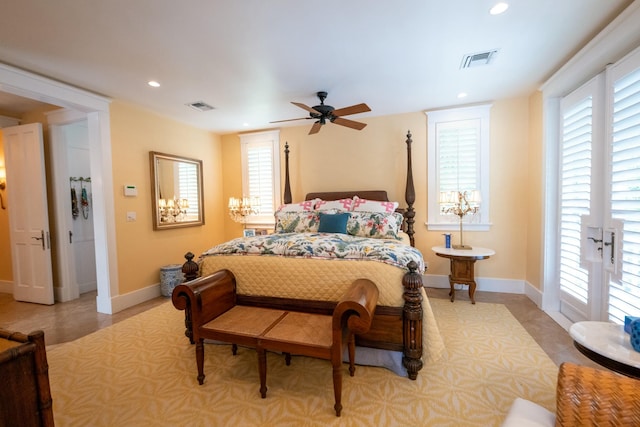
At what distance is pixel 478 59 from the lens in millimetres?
2697

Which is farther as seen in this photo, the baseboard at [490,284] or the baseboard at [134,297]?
the baseboard at [490,284]

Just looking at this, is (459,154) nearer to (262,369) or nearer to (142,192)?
(262,369)

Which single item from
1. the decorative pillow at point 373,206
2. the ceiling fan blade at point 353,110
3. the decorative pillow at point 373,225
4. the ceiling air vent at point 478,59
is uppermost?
the ceiling air vent at point 478,59

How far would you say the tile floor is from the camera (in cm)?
258

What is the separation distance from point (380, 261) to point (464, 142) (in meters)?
2.78

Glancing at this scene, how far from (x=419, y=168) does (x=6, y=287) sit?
6838mm

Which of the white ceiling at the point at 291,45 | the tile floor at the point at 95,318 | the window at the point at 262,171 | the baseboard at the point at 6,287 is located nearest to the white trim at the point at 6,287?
the baseboard at the point at 6,287

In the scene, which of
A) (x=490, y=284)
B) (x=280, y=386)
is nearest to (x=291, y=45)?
(x=280, y=386)

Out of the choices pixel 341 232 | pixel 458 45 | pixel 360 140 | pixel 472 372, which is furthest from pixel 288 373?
pixel 360 140

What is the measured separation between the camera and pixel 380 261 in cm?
223

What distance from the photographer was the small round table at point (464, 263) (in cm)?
340

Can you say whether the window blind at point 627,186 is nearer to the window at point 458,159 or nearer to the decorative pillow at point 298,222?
the window at point 458,159

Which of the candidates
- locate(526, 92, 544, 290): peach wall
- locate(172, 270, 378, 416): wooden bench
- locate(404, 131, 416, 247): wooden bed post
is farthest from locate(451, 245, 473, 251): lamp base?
locate(172, 270, 378, 416): wooden bench

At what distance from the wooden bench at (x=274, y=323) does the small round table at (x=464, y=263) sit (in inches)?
73.6
